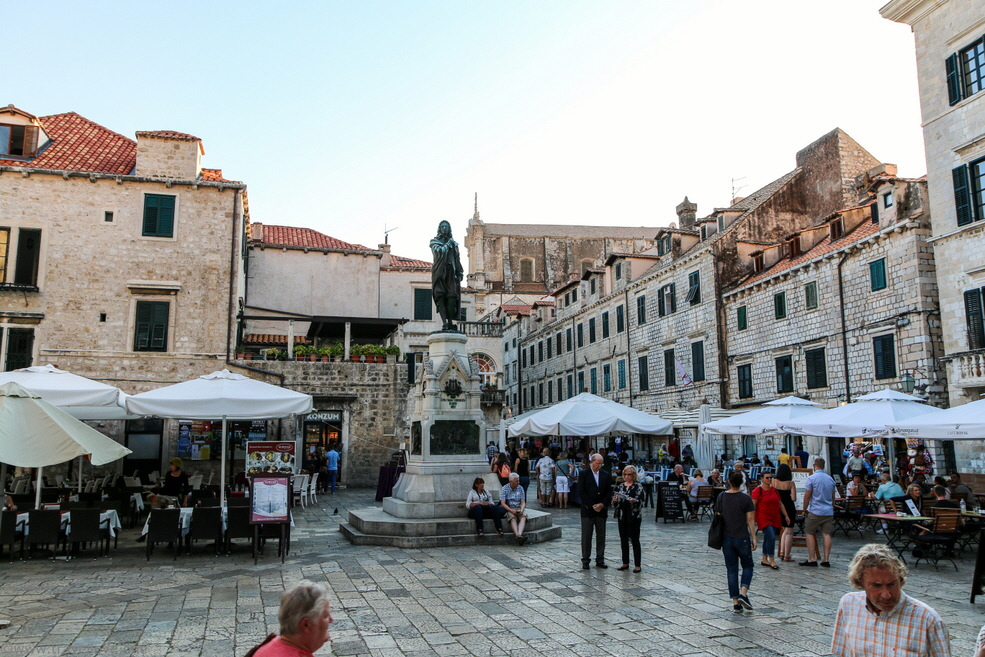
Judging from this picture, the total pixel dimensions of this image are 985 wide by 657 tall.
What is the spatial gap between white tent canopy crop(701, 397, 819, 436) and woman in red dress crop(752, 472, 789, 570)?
186 inches

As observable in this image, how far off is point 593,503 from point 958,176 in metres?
15.2

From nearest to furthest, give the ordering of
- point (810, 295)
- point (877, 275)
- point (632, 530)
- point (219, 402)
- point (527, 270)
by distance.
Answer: point (632, 530), point (219, 402), point (877, 275), point (810, 295), point (527, 270)

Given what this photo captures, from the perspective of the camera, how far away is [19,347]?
20.3m

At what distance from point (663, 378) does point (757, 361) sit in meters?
5.91

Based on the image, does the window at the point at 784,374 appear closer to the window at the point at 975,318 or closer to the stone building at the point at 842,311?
the stone building at the point at 842,311

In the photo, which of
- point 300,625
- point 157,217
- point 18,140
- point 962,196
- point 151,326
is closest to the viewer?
point 300,625

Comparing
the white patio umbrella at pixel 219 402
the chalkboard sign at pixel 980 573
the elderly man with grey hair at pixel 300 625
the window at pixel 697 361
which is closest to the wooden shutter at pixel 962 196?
the window at pixel 697 361

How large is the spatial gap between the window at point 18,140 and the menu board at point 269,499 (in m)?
18.1

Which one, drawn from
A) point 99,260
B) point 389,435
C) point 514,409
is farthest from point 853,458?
point 514,409

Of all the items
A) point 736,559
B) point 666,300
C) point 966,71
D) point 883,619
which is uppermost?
point 966,71

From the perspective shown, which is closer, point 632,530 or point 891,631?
point 891,631

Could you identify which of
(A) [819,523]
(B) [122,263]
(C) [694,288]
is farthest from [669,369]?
(B) [122,263]

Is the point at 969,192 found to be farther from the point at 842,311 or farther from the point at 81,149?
the point at 81,149

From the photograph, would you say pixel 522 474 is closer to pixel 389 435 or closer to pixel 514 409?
pixel 389 435
